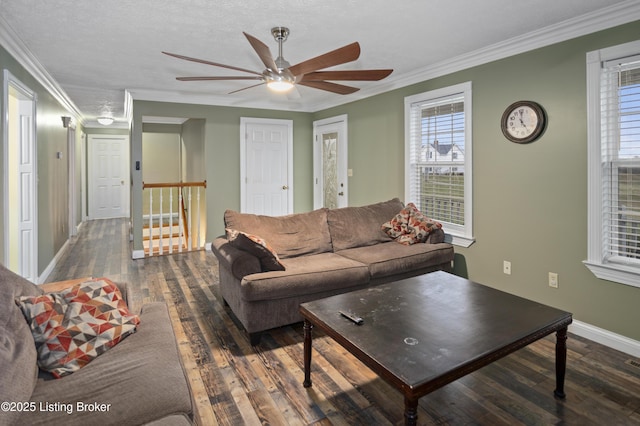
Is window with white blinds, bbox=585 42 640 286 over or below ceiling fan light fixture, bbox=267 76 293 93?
below

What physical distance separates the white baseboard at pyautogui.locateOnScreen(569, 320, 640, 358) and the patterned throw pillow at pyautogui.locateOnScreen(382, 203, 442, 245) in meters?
1.49

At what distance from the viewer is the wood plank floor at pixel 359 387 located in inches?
77.0

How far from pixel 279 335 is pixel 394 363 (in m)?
1.57

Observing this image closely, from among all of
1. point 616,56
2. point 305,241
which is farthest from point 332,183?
point 616,56

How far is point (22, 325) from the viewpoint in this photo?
60.9 inches

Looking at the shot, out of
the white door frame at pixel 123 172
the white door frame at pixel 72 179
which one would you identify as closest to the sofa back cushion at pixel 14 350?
the white door frame at pixel 72 179

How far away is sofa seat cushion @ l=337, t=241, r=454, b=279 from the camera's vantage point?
10.9 ft

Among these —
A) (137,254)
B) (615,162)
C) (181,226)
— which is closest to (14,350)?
(615,162)

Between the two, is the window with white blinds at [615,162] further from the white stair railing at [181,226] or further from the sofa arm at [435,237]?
the white stair railing at [181,226]

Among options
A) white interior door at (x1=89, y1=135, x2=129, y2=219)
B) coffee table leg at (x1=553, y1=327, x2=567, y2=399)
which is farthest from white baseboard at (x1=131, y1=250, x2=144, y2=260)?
coffee table leg at (x1=553, y1=327, x2=567, y2=399)

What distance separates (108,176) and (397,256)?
8.83m

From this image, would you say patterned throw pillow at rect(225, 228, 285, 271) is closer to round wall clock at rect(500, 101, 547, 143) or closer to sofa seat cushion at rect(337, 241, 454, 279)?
sofa seat cushion at rect(337, 241, 454, 279)

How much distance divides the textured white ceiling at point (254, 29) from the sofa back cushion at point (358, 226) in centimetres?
162

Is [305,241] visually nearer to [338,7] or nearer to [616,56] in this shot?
[338,7]
